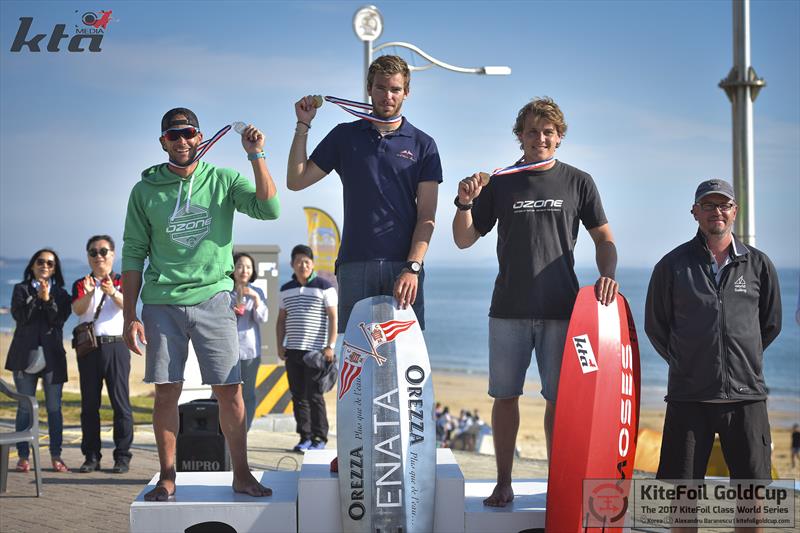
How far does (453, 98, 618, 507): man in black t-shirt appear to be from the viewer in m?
4.82

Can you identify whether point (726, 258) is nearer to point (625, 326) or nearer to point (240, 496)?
point (625, 326)

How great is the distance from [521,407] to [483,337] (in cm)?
3162

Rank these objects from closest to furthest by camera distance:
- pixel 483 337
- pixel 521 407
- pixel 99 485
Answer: pixel 99 485, pixel 521 407, pixel 483 337

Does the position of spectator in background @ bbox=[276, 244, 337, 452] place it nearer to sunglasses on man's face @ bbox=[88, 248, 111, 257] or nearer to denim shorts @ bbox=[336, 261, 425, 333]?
sunglasses on man's face @ bbox=[88, 248, 111, 257]


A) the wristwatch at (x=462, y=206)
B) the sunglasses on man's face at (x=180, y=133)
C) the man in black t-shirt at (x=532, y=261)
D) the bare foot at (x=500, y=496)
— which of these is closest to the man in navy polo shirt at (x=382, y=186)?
the wristwatch at (x=462, y=206)

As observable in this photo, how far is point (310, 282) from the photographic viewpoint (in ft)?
30.7

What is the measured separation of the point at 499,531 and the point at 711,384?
1269 mm

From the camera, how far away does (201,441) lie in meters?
7.07

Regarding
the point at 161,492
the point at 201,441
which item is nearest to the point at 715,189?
the point at 161,492

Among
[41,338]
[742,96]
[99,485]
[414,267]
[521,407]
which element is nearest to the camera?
[414,267]

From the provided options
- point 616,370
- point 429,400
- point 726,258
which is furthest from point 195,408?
point 726,258

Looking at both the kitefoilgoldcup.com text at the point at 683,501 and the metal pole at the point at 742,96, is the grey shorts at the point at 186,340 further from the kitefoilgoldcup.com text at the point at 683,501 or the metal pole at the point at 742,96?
the metal pole at the point at 742,96

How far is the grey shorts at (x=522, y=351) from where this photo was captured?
15.8ft

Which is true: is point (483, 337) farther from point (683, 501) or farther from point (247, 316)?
point (683, 501)
